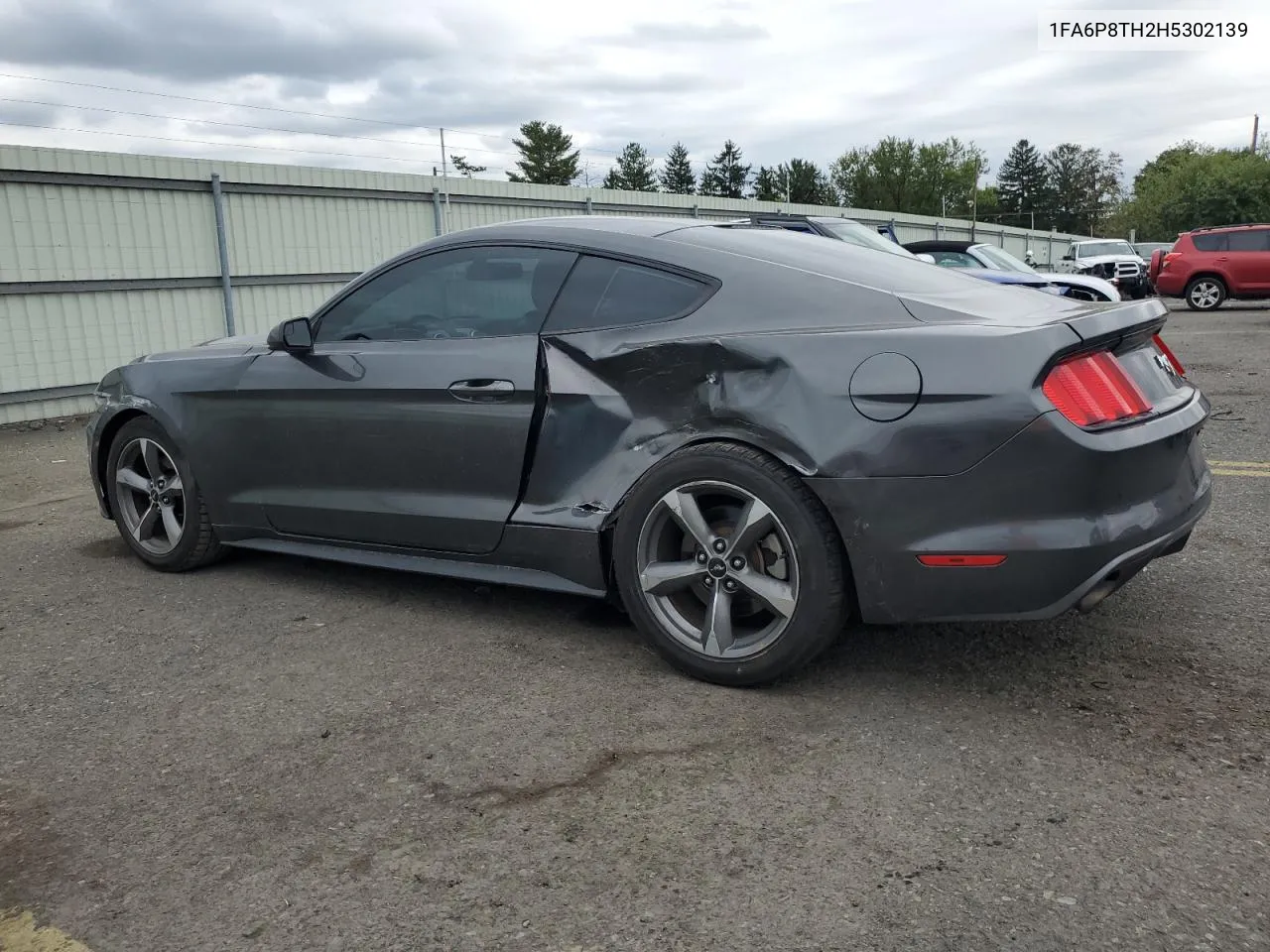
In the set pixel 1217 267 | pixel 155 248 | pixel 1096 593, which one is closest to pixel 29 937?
pixel 1096 593

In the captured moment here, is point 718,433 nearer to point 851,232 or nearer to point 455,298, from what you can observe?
point 455,298

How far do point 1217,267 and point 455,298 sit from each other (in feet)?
71.0

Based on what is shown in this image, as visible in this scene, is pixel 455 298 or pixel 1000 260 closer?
pixel 455 298

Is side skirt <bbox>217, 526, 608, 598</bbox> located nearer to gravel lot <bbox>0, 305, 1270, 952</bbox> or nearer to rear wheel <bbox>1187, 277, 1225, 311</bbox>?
gravel lot <bbox>0, 305, 1270, 952</bbox>

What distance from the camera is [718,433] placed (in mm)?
3297

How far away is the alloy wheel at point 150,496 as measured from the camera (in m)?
4.77

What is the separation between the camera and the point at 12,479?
771 centimetres

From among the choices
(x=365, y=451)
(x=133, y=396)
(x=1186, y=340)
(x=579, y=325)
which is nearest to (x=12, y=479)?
(x=133, y=396)

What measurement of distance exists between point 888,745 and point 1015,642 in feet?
3.11

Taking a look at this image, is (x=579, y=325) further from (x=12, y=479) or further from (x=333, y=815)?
(x=12, y=479)

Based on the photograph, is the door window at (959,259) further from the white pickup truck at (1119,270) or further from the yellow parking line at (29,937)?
the yellow parking line at (29,937)

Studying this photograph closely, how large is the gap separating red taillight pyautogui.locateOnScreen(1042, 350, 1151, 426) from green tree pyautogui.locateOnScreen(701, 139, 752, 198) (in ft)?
375

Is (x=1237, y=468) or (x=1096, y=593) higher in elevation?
(x=1096, y=593)

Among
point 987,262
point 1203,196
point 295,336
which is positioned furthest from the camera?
point 1203,196
